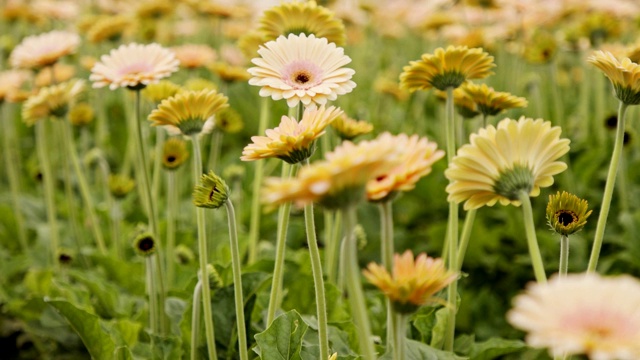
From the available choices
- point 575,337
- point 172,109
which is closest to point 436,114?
point 172,109

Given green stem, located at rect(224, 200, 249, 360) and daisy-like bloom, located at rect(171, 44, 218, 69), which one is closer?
green stem, located at rect(224, 200, 249, 360)

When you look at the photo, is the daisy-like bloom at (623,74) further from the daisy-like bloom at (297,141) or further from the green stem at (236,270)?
the green stem at (236,270)

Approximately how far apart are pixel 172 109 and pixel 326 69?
26 centimetres

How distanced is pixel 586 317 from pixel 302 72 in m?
0.62

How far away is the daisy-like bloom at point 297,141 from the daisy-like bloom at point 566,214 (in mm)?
304

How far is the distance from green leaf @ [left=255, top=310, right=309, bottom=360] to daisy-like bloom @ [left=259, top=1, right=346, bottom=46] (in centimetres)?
54

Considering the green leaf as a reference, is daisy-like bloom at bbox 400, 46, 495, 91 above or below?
above

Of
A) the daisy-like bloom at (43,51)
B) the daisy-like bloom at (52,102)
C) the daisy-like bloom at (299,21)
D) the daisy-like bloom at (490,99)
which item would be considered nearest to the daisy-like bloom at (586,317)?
the daisy-like bloom at (490,99)

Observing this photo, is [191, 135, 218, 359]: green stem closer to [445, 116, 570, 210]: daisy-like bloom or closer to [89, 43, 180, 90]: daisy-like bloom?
[89, 43, 180, 90]: daisy-like bloom

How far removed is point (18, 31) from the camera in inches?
147

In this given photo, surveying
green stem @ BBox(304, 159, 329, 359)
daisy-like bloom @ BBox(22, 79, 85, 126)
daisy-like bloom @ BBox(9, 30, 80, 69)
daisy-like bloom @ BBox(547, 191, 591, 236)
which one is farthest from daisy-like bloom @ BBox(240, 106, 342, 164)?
daisy-like bloom @ BBox(9, 30, 80, 69)

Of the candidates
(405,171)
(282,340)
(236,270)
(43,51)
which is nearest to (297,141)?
(405,171)

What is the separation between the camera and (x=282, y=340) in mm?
1125

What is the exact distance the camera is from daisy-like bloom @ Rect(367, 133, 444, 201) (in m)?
0.77
